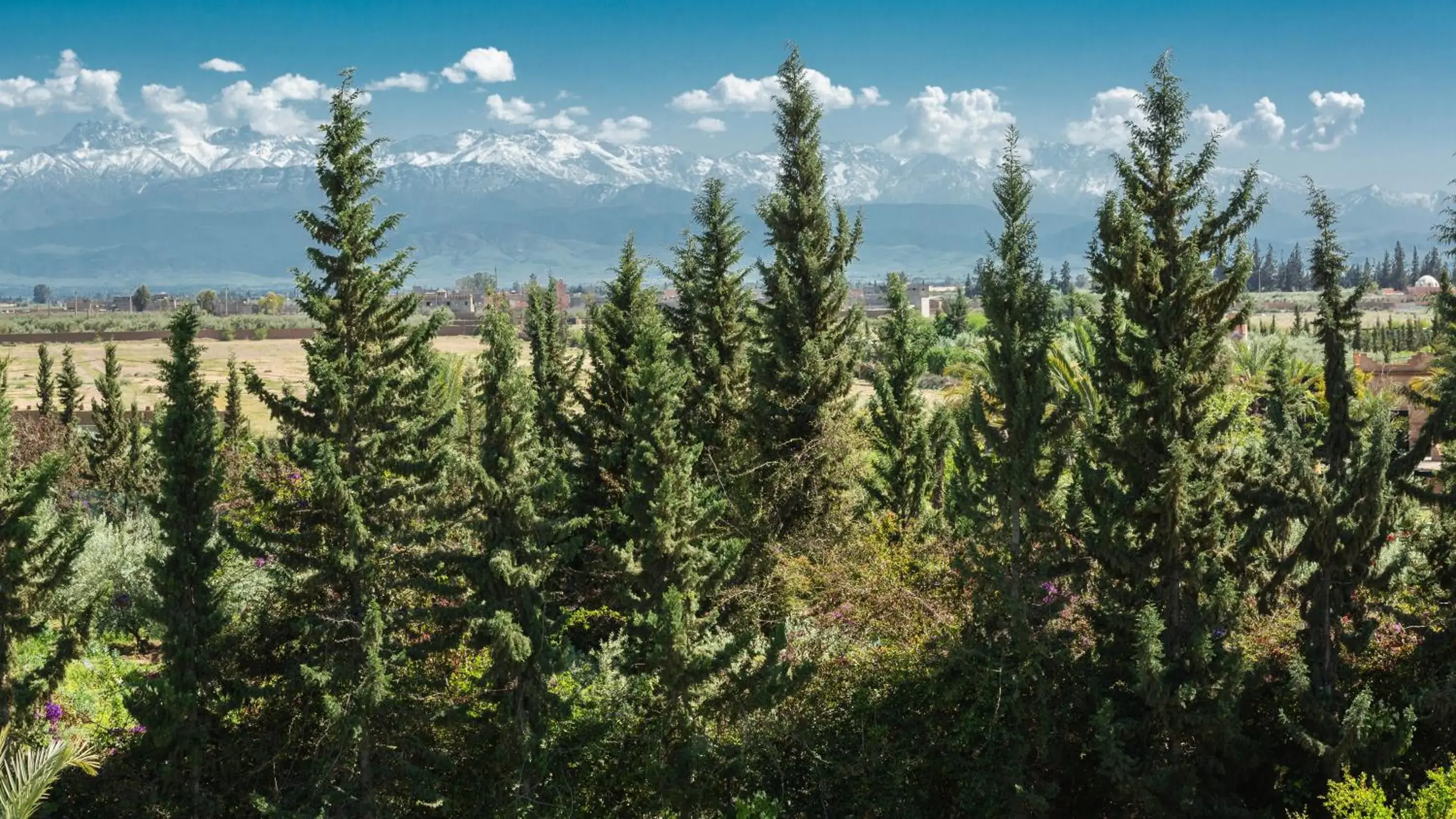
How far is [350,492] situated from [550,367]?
9.97 m

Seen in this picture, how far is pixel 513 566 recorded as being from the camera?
12234 millimetres

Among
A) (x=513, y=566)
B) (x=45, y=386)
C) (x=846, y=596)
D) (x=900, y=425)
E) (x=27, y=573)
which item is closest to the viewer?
(x=513, y=566)

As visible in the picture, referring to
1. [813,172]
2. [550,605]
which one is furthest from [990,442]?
[813,172]

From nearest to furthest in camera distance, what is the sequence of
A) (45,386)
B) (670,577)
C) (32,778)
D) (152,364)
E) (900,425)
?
(32,778) → (670,577) → (900,425) → (45,386) → (152,364)

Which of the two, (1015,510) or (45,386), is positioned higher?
(45,386)

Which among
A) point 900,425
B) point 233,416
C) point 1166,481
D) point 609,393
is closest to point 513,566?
point 609,393

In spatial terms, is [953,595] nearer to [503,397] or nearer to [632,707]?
[632,707]

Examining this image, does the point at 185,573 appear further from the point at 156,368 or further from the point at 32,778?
the point at 156,368

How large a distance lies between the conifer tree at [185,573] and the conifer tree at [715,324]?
29.8ft

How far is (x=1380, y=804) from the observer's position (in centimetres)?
953

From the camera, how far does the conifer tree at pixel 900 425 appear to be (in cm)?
2022

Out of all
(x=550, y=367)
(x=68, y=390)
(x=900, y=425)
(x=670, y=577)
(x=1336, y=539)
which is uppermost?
(x=550, y=367)

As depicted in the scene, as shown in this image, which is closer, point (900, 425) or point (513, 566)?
point (513, 566)

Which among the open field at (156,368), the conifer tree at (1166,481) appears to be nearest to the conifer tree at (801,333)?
the conifer tree at (1166,481)
